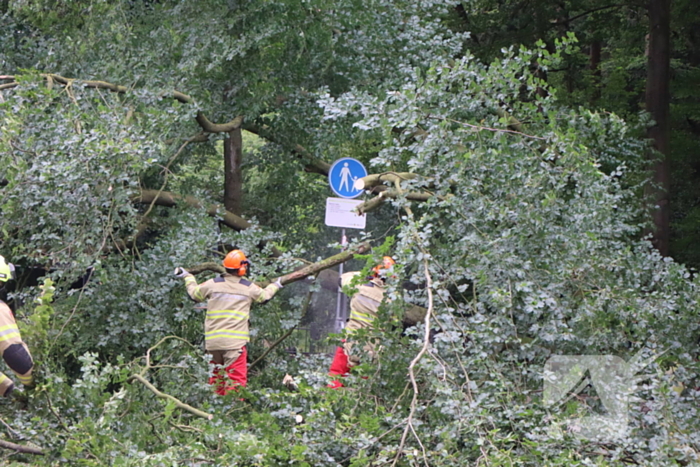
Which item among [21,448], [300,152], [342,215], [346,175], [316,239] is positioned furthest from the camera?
[316,239]

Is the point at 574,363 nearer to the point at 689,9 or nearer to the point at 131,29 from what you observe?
the point at 131,29

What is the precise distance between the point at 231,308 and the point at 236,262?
415 mm

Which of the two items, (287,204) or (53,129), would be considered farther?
(287,204)

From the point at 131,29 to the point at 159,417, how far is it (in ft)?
16.1

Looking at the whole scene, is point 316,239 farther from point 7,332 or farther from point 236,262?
point 7,332

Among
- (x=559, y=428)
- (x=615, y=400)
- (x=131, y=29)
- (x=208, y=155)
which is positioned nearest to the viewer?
(x=559, y=428)

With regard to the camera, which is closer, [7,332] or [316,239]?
[7,332]

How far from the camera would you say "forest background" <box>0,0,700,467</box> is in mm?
4324

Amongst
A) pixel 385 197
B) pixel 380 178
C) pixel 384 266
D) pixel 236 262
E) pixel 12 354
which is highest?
pixel 380 178

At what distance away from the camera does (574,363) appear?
487 centimetres

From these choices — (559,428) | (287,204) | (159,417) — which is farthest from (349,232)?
(559,428)

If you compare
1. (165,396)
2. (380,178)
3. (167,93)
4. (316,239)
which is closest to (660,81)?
(316,239)

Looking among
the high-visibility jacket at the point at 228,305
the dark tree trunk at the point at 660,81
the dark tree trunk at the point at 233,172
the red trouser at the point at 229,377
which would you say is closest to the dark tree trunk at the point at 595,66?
the dark tree trunk at the point at 660,81

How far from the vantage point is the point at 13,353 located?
4492mm
